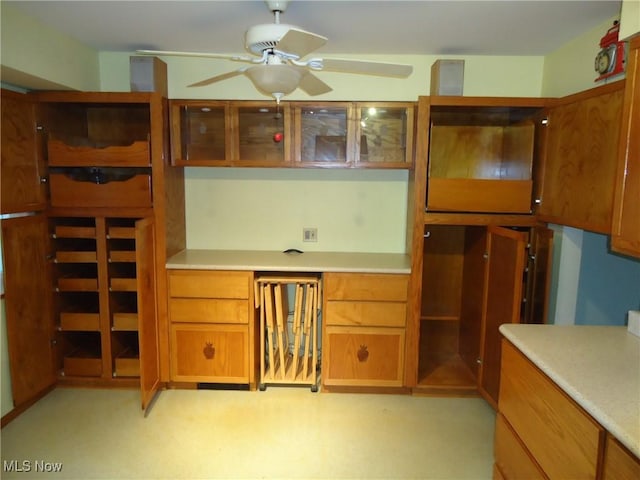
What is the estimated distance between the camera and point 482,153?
2.94 meters

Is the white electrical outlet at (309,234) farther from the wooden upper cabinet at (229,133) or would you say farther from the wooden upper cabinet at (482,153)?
the wooden upper cabinet at (482,153)

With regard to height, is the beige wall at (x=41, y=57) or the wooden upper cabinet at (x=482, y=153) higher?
the beige wall at (x=41, y=57)

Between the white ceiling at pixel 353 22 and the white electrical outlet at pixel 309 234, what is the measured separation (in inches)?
49.6

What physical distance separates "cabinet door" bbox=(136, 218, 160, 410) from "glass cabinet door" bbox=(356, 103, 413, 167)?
1466 mm

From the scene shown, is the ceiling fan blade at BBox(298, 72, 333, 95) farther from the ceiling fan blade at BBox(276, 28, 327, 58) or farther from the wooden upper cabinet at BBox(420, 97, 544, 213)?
the wooden upper cabinet at BBox(420, 97, 544, 213)

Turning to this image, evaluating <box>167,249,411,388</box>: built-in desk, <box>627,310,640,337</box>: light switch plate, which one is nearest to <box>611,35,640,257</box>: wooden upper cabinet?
<box>627,310,640,337</box>: light switch plate

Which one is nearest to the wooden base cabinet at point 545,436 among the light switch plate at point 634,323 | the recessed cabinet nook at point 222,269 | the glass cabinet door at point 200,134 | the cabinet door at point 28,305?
the light switch plate at point 634,323

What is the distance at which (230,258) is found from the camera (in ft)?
9.27

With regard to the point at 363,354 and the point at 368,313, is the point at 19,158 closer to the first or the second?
the point at 368,313

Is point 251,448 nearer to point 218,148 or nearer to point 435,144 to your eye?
point 218,148

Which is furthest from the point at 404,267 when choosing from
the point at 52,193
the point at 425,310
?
the point at 52,193

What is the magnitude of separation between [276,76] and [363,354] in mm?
1875

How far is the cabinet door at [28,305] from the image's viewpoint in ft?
7.77

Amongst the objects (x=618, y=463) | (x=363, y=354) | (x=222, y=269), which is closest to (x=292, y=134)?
(x=222, y=269)
